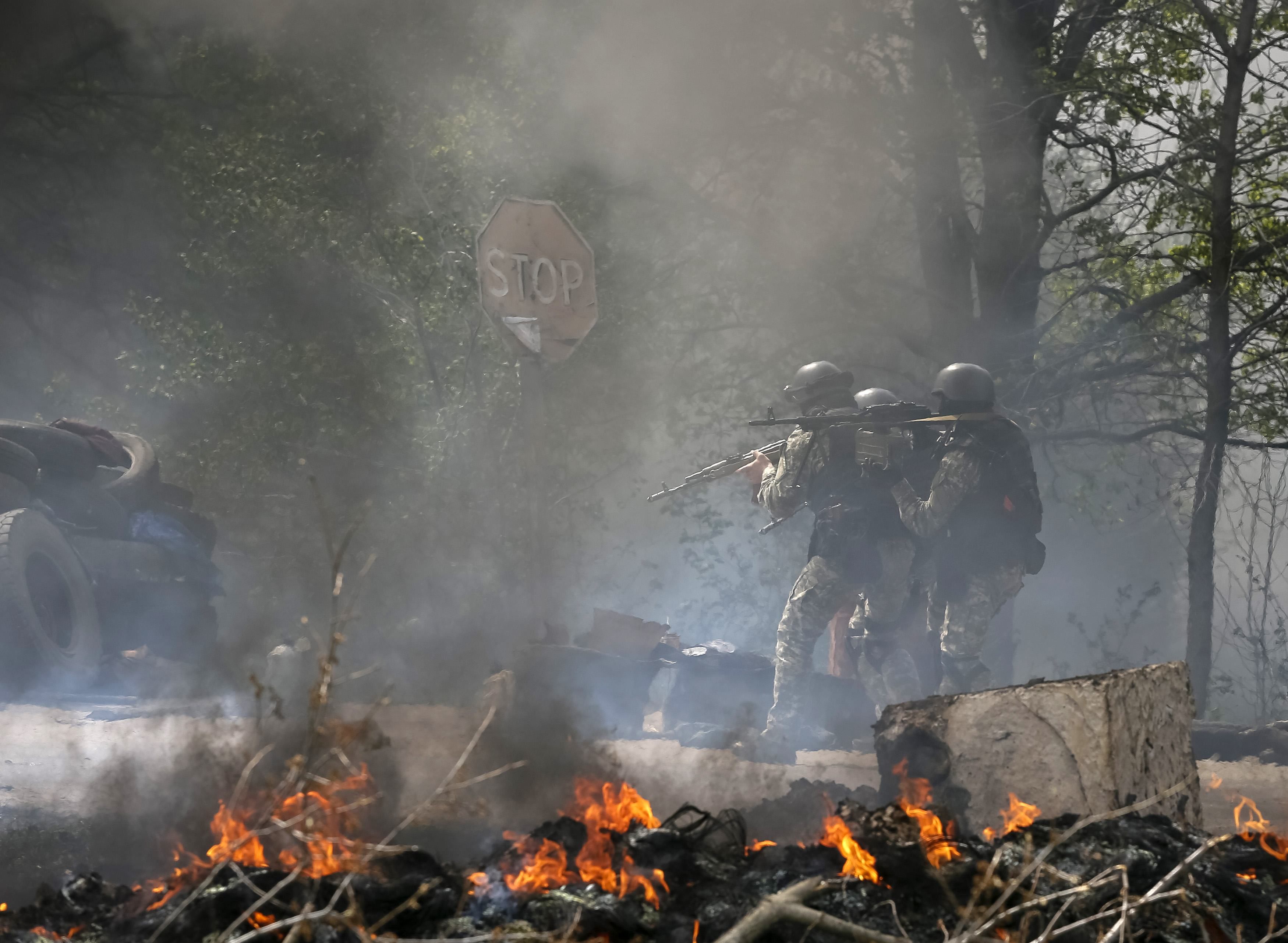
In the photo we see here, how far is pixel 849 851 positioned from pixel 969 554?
11.8ft

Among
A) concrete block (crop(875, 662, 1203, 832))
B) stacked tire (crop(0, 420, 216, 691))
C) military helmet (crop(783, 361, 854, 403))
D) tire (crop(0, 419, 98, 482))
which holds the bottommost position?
concrete block (crop(875, 662, 1203, 832))

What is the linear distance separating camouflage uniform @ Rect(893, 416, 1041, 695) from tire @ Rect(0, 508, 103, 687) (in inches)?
193

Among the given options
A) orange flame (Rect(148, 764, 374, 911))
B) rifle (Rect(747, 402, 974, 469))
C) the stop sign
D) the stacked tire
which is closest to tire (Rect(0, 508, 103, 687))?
the stacked tire

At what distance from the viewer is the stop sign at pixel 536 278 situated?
5.86 meters

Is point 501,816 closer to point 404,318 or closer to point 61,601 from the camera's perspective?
point 61,601

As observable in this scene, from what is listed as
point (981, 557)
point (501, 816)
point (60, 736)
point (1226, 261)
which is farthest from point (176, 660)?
point (1226, 261)

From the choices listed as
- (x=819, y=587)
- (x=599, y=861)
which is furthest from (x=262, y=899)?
(x=819, y=587)

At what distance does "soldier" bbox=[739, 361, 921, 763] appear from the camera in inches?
265

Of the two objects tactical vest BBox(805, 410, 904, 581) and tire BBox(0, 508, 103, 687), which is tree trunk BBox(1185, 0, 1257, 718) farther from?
tire BBox(0, 508, 103, 687)

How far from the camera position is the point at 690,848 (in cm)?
331

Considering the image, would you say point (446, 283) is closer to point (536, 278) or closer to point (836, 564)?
point (536, 278)

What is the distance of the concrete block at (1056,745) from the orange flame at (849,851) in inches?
36.2

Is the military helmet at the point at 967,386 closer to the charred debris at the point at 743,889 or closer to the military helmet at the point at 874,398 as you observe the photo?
the military helmet at the point at 874,398

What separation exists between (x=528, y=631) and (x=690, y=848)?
3.31 m
